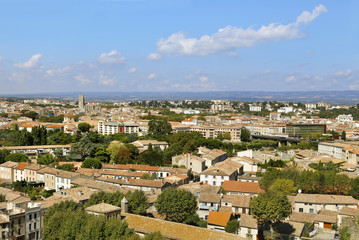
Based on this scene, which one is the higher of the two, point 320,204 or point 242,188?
point 242,188

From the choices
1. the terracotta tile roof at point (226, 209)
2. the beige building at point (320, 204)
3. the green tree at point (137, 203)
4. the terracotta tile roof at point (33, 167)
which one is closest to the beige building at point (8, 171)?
the terracotta tile roof at point (33, 167)

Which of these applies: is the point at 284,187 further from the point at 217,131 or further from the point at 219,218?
the point at 217,131

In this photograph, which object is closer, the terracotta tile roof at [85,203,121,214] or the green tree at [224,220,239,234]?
the terracotta tile roof at [85,203,121,214]

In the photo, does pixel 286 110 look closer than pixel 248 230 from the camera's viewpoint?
No

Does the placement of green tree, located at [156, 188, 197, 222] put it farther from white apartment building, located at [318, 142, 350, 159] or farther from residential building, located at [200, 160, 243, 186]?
white apartment building, located at [318, 142, 350, 159]

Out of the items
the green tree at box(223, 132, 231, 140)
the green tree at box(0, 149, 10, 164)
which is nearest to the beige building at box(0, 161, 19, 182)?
the green tree at box(0, 149, 10, 164)

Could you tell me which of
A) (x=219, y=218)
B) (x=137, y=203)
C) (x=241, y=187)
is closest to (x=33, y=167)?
(x=137, y=203)

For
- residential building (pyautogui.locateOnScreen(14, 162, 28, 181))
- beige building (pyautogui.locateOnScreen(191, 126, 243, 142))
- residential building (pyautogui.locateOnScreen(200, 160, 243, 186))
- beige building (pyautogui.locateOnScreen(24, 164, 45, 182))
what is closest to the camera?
residential building (pyautogui.locateOnScreen(200, 160, 243, 186))

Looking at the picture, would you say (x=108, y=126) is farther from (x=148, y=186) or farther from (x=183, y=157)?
(x=148, y=186)
